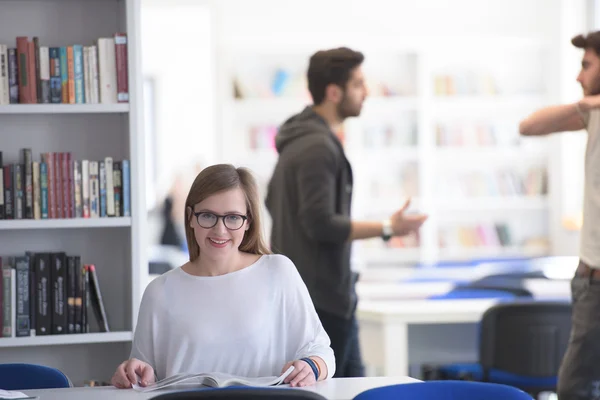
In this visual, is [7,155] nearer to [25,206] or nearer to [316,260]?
[25,206]

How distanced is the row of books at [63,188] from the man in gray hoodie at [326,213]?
589 mm

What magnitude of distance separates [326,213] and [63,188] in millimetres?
915

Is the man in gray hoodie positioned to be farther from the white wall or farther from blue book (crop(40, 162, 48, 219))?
the white wall

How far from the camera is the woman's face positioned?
2357mm

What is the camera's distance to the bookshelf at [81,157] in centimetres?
352

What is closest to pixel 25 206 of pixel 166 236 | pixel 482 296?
pixel 482 296

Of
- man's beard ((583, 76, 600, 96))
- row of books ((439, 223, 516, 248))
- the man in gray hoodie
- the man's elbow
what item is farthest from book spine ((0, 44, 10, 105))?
row of books ((439, 223, 516, 248))

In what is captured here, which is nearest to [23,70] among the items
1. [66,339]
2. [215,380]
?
[66,339]

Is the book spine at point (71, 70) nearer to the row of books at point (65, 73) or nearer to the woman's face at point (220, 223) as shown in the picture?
the row of books at point (65, 73)

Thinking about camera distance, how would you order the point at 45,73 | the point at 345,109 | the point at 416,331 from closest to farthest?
1. the point at 45,73
2. the point at 345,109
3. the point at 416,331

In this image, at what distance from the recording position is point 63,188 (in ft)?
11.1

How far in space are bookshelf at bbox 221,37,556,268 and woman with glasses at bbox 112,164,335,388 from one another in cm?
511

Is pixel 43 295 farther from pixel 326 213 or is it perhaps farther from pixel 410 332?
pixel 410 332

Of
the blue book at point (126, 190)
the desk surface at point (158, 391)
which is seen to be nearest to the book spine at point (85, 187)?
the blue book at point (126, 190)
